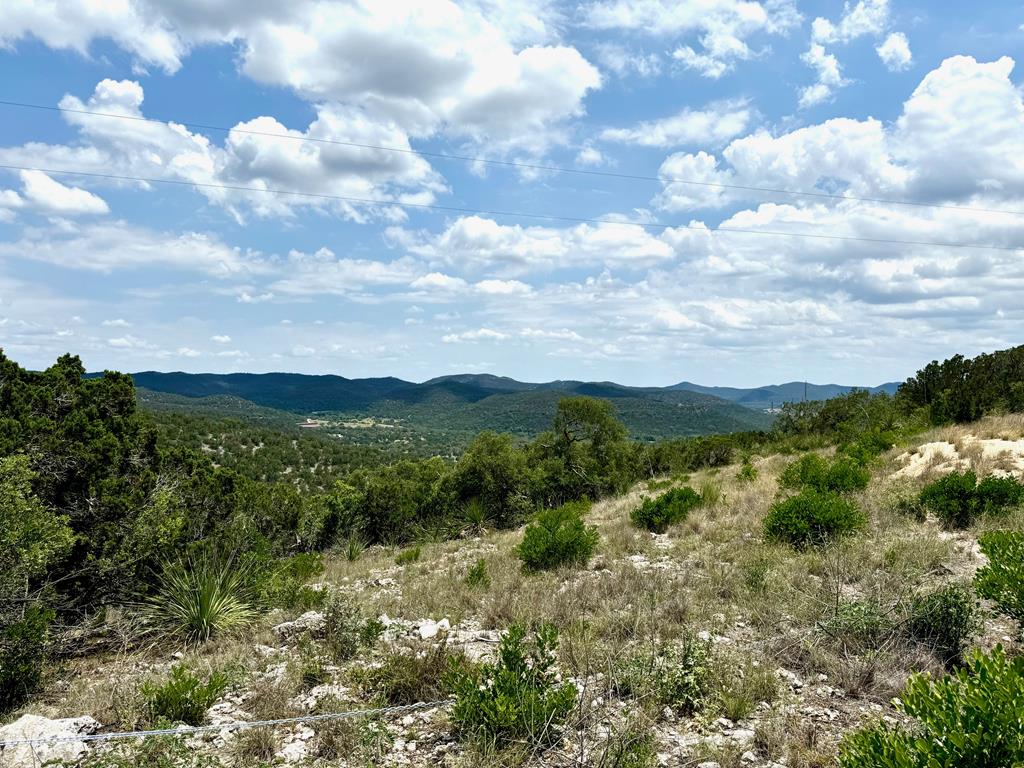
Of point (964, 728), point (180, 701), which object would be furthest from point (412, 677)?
point (964, 728)

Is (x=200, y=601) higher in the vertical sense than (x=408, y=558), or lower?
higher

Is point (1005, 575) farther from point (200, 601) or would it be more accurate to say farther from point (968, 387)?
point (968, 387)

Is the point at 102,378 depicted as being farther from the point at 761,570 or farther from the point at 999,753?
the point at 999,753

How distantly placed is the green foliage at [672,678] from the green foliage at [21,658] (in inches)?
241

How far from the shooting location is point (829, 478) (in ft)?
41.6

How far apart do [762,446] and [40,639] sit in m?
29.1

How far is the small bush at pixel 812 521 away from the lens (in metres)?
8.91

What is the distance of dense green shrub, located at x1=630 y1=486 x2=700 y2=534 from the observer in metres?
12.6

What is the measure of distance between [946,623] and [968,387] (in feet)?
67.8

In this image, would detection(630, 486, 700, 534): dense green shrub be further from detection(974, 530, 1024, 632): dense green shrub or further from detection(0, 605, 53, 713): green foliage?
detection(0, 605, 53, 713): green foliage

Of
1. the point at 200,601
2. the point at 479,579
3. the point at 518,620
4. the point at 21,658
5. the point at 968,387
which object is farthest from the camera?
the point at 968,387

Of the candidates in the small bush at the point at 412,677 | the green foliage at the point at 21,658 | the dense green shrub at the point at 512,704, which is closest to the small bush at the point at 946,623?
the dense green shrub at the point at 512,704

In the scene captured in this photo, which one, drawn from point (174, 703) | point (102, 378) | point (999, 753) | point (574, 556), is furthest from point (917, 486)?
point (102, 378)

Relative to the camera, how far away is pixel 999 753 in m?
2.35
